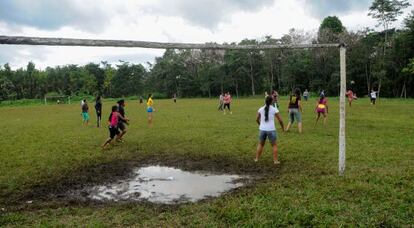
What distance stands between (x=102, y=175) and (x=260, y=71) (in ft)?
204

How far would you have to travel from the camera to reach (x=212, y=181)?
895 centimetres

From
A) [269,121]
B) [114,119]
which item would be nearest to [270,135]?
[269,121]

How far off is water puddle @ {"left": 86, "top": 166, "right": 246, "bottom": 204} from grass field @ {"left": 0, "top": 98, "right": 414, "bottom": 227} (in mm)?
528

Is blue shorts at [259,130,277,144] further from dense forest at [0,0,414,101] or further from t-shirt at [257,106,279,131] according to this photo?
dense forest at [0,0,414,101]

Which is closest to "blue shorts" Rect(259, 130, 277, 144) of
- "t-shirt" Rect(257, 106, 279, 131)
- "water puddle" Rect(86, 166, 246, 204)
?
"t-shirt" Rect(257, 106, 279, 131)

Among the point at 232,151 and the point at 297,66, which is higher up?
the point at 297,66

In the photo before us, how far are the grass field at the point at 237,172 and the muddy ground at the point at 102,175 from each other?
0.03 meters

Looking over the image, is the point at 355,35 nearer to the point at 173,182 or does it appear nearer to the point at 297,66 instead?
the point at 297,66

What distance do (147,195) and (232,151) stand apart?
4.89 metres

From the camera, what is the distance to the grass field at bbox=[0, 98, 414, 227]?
6.26 metres

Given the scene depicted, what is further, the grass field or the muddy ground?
the muddy ground

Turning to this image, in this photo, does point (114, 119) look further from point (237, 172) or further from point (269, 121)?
point (269, 121)

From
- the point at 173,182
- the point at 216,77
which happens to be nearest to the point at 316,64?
the point at 216,77

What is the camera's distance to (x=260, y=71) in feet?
228
